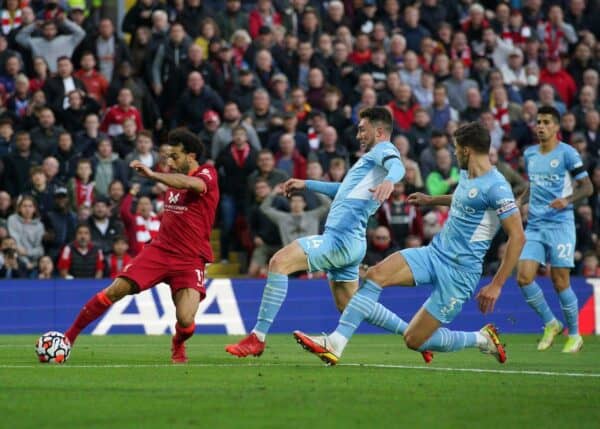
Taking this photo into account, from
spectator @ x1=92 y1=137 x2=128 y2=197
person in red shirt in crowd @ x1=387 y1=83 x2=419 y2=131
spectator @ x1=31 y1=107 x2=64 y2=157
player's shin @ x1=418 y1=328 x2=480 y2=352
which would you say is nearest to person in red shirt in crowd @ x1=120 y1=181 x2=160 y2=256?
spectator @ x1=92 y1=137 x2=128 y2=197

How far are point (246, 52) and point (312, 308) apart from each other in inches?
224

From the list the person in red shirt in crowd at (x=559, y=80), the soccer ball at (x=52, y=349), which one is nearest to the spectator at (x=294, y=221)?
the person in red shirt in crowd at (x=559, y=80)

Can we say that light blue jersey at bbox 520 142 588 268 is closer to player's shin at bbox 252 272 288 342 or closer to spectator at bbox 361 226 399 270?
player's shin at bbox 252 272 288 342

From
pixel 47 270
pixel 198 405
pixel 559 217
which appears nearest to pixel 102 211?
pixel 47 270

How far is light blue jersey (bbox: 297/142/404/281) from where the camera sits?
12.7 metres

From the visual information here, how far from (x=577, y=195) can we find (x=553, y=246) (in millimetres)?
713

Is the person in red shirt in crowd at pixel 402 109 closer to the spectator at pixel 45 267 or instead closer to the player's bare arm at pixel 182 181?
the spectator at pixel 45 267

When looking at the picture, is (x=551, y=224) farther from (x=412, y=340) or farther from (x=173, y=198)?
(x=173, y=198)

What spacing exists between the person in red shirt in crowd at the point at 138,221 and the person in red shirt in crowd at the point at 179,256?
830 centimetres

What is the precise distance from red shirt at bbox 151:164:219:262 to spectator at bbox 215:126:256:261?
9.34 meters

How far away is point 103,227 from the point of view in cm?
2102

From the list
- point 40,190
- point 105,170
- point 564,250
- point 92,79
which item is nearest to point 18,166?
point 40,190

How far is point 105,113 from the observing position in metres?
22.6

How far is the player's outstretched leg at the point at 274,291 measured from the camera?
12.4 m
